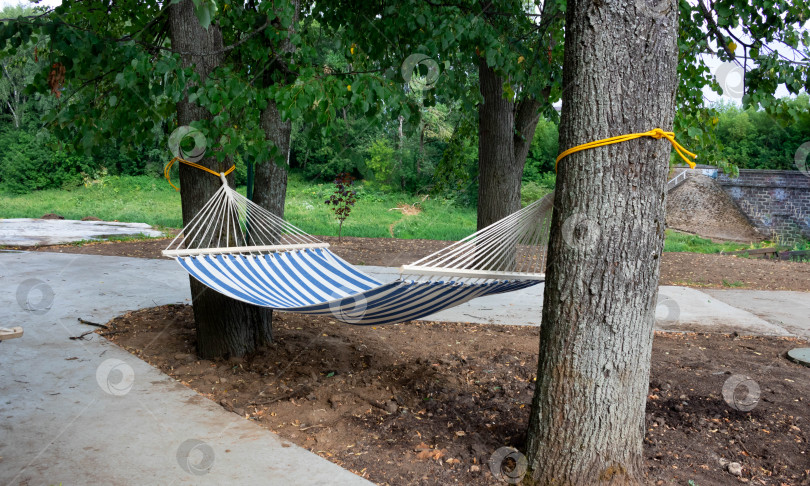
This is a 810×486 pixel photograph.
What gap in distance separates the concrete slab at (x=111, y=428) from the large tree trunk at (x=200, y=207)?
0.33 metres

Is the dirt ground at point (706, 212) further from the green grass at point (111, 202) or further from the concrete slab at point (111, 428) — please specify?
the concrete slab at point (111, 428)

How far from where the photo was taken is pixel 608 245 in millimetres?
1684

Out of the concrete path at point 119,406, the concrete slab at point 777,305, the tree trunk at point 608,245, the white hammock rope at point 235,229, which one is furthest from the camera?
the concrete slab at point 777,305

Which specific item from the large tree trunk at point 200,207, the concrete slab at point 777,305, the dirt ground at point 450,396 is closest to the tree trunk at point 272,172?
the large tree trunk at point 200,207

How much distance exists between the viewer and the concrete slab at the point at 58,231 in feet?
24.0

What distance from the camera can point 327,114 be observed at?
2.40 metres

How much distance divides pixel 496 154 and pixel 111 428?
10.1ft

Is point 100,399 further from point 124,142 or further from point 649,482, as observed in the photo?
point 649,482

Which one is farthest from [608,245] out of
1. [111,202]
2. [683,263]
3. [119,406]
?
[111,202]

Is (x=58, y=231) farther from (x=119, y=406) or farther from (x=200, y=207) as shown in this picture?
(x=119, y=406)

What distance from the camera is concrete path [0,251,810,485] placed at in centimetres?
179

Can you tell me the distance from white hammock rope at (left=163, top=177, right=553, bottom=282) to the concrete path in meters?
0.65

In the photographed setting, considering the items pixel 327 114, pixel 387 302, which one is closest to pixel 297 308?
pixel 387 302

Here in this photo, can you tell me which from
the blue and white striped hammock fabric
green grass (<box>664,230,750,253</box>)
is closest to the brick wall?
green grass (<box>664,230,750,253</box>)
